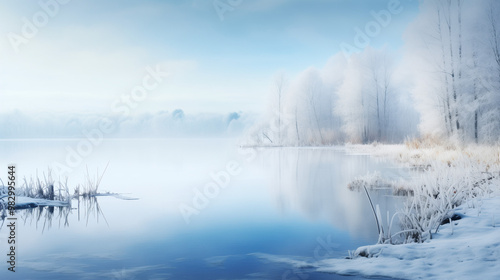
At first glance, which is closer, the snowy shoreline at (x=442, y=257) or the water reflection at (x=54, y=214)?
the snowy shoreline at (x=442, y=257)

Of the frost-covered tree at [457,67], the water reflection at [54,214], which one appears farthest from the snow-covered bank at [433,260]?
the frost-covered tree at [457,67]

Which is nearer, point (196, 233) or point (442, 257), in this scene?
point (442, 257)

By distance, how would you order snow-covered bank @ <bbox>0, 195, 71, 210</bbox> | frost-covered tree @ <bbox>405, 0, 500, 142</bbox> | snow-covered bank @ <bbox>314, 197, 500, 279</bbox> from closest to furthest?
snow-covered bank @ <bbox>314, 197, 500, 279</bbox>
snow-covered bank @ <bbox>0, 195, 71, 210</bbox>
frost-covered tree @ <bbox>405, 0, 500, 142</bbox>

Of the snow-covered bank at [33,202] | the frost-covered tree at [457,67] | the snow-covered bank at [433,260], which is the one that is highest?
the frost-covered tree at [457,67]

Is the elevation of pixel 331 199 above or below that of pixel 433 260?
above

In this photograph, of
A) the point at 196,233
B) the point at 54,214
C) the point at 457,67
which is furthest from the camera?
the point at 457,67

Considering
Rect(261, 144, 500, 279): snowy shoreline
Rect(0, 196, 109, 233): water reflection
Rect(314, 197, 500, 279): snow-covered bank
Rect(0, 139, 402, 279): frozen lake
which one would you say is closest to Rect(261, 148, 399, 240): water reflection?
Rect(0, 139, 402, 279): frozen lake

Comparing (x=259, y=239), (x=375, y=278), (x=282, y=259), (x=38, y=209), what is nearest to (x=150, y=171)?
(x=38, y=209)

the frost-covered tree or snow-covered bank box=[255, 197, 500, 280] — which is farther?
the frost-covered tree

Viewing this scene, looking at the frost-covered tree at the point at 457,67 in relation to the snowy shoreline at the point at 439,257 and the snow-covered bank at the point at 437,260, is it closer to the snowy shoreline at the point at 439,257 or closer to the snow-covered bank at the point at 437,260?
the snowy shoreline at the point at 439,257

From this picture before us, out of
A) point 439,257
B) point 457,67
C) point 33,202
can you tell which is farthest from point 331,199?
point 457,67

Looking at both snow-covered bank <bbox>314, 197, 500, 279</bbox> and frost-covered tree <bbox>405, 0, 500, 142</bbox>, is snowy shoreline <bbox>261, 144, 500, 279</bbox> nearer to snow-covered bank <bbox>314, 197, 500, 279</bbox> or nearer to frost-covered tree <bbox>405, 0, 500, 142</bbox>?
snow-covered bank <bbox>314, 197, 500, 279</bbox>

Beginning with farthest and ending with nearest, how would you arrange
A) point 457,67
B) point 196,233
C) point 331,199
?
point 457,67
point 331,199
point 196,233

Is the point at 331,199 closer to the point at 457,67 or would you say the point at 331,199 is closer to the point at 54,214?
the point at 54,214
